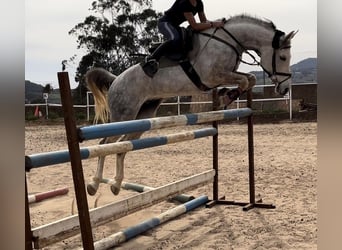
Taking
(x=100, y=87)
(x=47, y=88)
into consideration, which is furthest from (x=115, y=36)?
(x=100, y=87)

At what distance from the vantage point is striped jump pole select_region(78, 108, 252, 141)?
1.61 metres

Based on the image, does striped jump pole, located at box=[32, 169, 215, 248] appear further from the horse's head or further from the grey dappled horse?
the horse's head

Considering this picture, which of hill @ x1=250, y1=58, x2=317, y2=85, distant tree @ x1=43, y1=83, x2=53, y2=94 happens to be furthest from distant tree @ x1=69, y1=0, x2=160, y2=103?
hill @ x1=250, y1=58, x2=317, y2=85

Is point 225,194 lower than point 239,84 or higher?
lower

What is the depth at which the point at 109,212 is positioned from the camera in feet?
6.71

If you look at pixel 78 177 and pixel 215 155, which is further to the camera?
pixel 215 155

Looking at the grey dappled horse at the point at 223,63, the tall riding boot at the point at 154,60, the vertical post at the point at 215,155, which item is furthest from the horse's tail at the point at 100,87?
the vertical post at the point at 215,155

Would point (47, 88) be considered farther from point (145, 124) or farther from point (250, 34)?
point (145, 124)

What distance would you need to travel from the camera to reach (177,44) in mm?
3232

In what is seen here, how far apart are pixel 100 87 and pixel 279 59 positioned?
61.0 inches

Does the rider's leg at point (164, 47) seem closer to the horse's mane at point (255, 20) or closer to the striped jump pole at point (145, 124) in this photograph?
the horse's mane at point (255, 20)

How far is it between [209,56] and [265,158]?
2372 mm

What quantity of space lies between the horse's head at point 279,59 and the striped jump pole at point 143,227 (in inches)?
43.2

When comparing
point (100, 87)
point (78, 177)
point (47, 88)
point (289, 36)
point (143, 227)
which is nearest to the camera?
point (78, 177)
